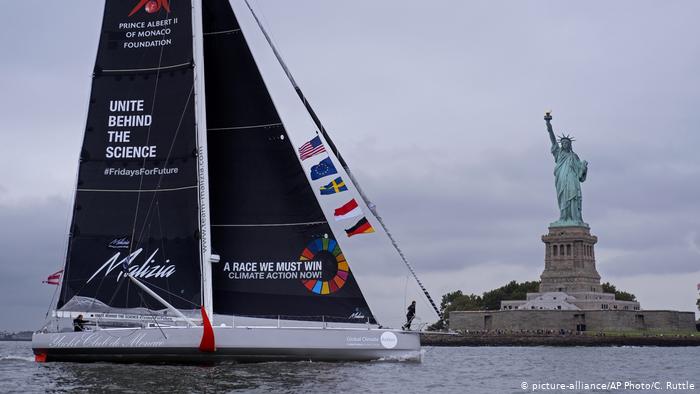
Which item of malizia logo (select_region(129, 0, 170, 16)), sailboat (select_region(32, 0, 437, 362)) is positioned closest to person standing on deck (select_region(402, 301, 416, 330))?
sailboat (select_region(32, 0, 437, 362))

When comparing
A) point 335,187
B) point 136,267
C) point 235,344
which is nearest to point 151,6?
point 136,267

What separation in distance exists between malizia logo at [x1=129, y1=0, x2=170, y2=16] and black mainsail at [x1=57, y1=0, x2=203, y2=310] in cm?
9

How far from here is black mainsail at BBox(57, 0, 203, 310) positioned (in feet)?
89.7

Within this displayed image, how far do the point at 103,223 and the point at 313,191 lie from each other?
628 cm

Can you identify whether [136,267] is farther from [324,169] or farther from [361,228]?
[361,228]

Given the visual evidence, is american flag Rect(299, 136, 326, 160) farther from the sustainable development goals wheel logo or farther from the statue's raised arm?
the statue's raised arm

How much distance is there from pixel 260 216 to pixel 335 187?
7.88ft

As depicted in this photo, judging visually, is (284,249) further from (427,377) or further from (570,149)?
(570,149)

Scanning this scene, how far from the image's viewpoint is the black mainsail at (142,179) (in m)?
27.3

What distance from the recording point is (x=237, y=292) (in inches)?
1072

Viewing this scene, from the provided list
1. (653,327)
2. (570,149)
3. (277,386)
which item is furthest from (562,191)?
(277,386)

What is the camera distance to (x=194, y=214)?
89.4 ft

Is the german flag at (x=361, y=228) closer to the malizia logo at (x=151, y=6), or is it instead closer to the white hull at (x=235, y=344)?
the white hull at (x=235, y=344)

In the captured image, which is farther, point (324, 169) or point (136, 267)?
point (136, 267)
